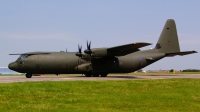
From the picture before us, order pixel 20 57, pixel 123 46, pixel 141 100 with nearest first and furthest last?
pixel 141 100 → pixel 123 46 → pixel 20 57

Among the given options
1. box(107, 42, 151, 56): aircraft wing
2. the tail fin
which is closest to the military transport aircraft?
box(107, 42, 151, 56): aircraft wing

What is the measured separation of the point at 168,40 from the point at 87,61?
13268mm

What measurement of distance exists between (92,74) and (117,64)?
369 centimetres

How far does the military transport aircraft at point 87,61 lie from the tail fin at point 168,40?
7.09 ft

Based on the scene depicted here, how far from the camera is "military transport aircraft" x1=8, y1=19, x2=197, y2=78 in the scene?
37531mm

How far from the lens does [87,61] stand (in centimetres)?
3903

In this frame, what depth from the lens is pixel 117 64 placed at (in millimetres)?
40094

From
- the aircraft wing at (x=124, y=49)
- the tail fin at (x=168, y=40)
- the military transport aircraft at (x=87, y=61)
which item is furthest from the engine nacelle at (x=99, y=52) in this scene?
the tail fin at (x=168, y=40)

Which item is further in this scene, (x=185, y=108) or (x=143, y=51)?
(x=143, y=51)

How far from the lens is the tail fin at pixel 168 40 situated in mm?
43875

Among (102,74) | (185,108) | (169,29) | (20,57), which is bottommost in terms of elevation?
(185,108)

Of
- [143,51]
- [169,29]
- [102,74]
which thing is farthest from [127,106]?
[169,29]

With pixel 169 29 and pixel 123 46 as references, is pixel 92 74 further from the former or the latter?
pixel 169 29

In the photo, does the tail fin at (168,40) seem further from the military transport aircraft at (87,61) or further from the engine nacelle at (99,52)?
the engine nacelle at (99,52)
